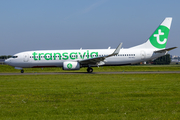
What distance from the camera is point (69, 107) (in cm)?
948

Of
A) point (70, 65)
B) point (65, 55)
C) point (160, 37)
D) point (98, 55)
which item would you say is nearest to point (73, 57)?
point (65, 55)

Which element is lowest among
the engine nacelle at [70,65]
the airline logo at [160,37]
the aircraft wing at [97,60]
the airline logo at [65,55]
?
the engine nacelle at [70,65]

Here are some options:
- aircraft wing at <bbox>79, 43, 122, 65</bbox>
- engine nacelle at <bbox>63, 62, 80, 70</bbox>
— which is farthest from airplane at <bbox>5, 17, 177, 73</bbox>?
engine nacelle at <bbox>63, 62, 80, 70</bbox>

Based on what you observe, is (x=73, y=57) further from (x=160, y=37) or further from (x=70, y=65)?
(x=160, y=37)

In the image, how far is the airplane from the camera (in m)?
33.8

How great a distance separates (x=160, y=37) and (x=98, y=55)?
9.86 m

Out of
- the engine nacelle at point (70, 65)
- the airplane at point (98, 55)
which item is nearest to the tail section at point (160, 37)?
the airplane at point (98, 55)

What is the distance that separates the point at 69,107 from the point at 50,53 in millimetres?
25263

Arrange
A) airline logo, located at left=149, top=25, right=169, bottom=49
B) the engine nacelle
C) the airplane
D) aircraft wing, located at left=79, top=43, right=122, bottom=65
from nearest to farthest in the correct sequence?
aircraft wing, located at left=79, top=43, right=122, bottom=65, the engine nacelle, the airplane, airline logo, located at left=149, top=25, right=169, bottom=49

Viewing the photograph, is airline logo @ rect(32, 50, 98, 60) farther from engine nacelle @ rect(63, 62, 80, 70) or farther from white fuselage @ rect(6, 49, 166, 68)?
engine nacelle @ rect(63, 62, 80, 70)

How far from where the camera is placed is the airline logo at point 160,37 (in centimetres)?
3534

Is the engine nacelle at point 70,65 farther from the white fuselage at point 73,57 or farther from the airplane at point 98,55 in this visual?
the white fuselage at point 73,57

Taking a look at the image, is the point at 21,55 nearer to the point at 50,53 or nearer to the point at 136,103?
the point at 50,53

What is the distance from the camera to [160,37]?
35.4 metres
